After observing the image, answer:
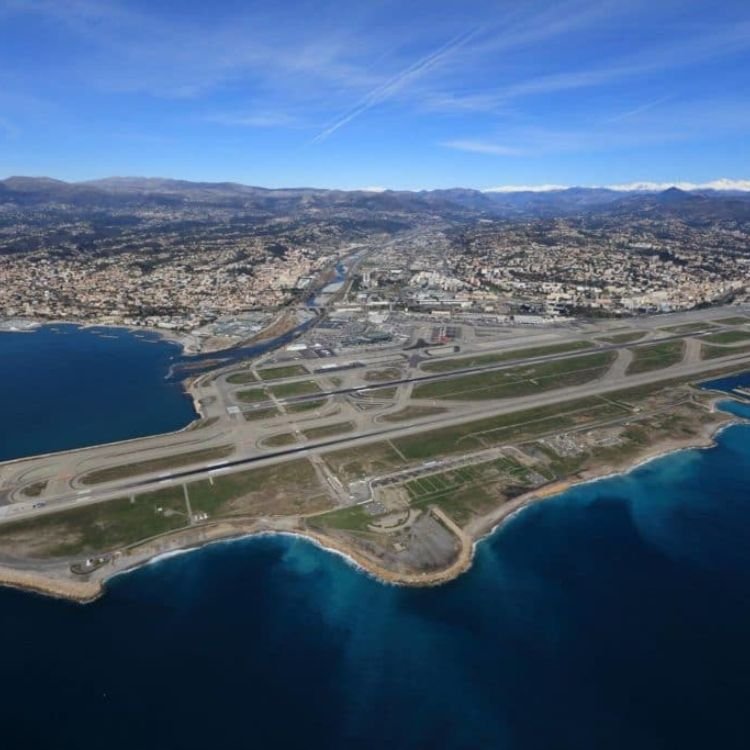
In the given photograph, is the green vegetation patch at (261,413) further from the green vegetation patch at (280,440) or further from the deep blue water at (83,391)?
the deep blue water at (83,391)

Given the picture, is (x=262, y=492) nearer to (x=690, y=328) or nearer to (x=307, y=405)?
(x=307, y=405)

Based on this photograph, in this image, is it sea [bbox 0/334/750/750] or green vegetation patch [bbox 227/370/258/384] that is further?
green vegetation patch [bbox 227/370/258/384]

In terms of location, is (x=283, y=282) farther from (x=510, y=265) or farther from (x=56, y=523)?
(x=56, y=523)

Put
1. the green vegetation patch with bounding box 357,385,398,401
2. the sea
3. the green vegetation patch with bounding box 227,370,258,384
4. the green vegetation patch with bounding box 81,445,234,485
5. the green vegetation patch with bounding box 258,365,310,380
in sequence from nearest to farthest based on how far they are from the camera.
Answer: the sea
the green vegetation patch with bounding box 81,445,234,485
the green vegetation patch with bounding box 357,385,398,401
the green vegetation patch with bounding box 227,370,258,384
the green vegetation patch with bounding box 258,365,310,380

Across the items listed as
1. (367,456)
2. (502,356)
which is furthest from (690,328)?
(367,456)

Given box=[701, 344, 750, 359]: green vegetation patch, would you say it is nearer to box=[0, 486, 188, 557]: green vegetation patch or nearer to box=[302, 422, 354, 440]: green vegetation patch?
box=[302, 422, 354, 440]: green vegetation patch

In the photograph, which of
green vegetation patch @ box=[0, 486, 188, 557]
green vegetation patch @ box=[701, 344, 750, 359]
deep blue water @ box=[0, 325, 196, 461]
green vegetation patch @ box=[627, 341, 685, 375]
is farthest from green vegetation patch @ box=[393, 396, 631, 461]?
green vegetation patch @ box=[701, 344, 750, 359]
